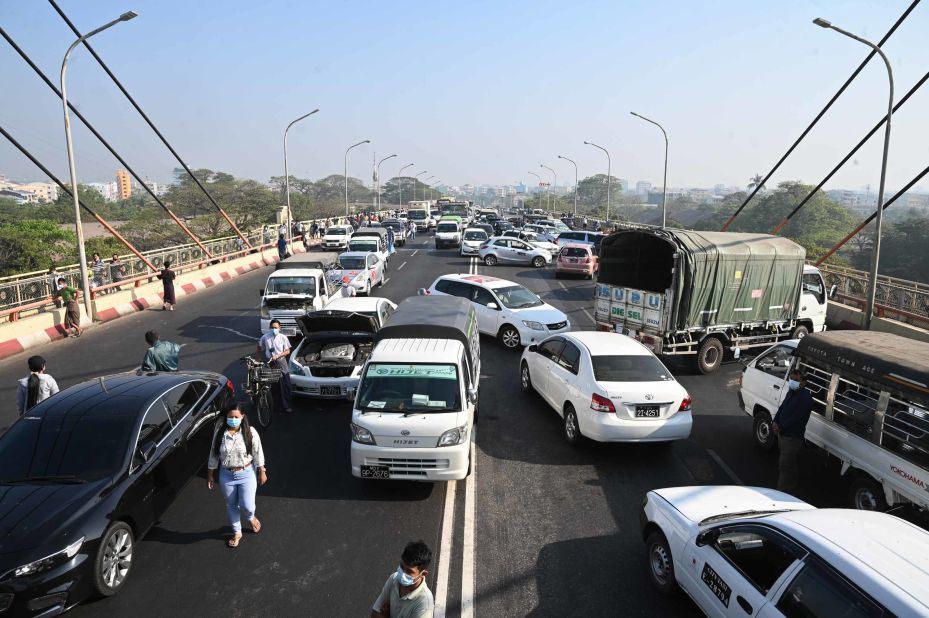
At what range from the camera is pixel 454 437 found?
7152 mm

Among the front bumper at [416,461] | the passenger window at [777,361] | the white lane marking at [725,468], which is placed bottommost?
the white lane marking at [725,468]

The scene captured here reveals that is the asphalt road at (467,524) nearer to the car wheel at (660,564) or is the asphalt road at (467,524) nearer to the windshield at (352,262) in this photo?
the car wheel at (660,564)

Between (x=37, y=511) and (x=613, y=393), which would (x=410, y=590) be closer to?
(x=37, y=511)

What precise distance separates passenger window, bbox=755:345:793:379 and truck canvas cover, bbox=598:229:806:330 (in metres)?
3.52

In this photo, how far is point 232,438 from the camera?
6207 millimetres

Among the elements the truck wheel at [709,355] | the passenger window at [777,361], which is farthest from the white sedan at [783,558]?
the truck wheel at [709,355]

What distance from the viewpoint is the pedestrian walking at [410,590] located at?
3.60 m

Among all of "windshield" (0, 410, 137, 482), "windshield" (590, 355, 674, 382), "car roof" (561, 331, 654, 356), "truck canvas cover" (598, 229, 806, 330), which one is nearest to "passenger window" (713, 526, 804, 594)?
"windshield" (590, 355, 674, 382)

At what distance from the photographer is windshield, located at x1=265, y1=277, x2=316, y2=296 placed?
1599cm

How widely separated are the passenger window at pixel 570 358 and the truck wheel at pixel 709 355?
16.4 feet

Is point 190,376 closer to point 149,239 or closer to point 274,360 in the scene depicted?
point 274,360

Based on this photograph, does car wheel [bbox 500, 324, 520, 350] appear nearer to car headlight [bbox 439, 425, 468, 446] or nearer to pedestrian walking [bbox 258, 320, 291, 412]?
pedestrian walking [bbox 258, 320, 291, 412]

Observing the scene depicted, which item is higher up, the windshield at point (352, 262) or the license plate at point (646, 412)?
the windshield at point (352, 262)

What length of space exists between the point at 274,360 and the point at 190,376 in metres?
2.30
